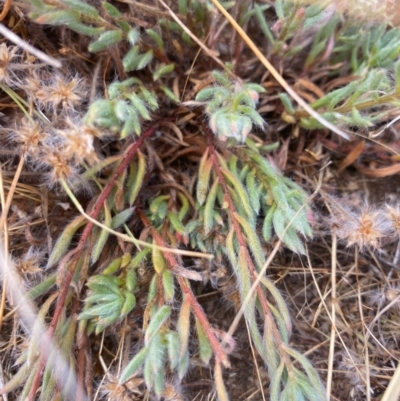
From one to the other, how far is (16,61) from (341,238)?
157 centimetres

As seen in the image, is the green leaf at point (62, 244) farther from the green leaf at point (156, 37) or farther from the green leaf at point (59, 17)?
the green leaf at point (156, 37)

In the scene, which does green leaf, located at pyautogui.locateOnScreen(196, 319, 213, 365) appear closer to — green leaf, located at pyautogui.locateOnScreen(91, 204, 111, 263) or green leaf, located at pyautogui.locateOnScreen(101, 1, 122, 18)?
green leaf, located at pyautogui.locateOnScreen(91, 204, 111, 263)

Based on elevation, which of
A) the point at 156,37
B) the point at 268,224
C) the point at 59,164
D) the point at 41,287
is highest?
the point at 156,37

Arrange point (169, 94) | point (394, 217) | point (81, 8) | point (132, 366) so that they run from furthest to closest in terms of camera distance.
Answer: point (169, 94) → point (394, 217) → point (81, 8) → point (132, 366)

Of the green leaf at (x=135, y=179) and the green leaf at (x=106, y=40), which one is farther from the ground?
the green leaf at (x=106, y=40)

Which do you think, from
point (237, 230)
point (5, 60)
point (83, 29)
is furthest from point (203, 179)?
point (5, 60)

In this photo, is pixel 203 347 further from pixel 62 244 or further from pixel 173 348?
pixel 62 244

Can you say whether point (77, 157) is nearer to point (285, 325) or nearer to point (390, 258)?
point (285, 325)

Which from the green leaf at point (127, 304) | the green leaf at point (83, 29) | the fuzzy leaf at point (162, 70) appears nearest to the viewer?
the green leaf at point (127, 304)

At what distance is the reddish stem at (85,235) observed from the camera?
5.14 ft

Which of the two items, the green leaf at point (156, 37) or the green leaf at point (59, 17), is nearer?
the green leaf at point (59, 17)

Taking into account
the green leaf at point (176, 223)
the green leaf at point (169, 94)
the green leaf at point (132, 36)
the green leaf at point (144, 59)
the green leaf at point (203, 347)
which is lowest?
the green leaf at point (203, 347)

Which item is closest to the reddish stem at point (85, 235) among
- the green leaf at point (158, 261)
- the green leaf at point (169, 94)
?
the green leaf at point (169, 94)

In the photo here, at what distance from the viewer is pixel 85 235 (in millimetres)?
1778
